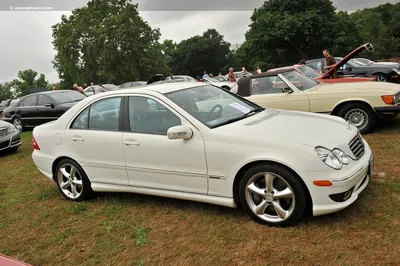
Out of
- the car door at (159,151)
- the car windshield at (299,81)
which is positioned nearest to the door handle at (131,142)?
the car door at (159,151)

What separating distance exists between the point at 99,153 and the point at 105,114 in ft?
1.63

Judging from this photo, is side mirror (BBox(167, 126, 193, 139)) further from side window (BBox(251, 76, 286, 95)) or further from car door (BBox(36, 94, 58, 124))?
car door (BBox(36, 94, 58, 124))

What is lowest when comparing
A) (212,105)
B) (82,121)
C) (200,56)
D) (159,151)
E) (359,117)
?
(359,117)

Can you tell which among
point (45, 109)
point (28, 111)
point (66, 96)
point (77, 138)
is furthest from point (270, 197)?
point (28, 111)

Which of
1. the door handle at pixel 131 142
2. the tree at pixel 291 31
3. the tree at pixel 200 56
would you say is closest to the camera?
the door handle at pixel 131 142

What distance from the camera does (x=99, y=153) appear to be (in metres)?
4.45

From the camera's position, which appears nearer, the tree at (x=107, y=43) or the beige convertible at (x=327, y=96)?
the beige convertible at (x=327, y=96)

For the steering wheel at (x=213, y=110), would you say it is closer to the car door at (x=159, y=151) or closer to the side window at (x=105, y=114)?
the car door at (x=159, y=151)

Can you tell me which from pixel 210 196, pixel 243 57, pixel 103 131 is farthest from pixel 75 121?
pixel 243 57

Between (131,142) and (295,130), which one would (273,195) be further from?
(131,142)

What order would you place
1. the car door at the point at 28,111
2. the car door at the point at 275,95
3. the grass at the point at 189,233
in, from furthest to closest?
1. the car door at the point at 28,111
2. the car door at the point at 275,95
3. the grass at the point at 189,233

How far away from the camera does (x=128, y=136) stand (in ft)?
13.7

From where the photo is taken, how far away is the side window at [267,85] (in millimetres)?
7344

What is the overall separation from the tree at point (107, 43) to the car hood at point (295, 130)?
139 ft
